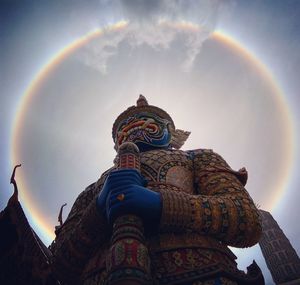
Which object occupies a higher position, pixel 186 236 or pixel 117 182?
pixel 117 182

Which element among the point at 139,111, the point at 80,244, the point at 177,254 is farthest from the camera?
the point at 139,111

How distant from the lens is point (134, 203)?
258 cm

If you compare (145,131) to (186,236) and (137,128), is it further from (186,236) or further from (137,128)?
(186,236)

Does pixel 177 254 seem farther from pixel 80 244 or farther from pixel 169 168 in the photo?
pixel 169 168

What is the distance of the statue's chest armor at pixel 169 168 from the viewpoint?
3812 mm

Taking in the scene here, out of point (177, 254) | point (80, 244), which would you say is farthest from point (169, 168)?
point (80, 244)

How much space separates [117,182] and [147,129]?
2.35 m

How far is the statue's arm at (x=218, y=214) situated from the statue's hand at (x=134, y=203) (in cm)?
10

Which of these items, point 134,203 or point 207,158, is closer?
point 134,203

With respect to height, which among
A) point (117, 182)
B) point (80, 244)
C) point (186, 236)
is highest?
point (117, 182)

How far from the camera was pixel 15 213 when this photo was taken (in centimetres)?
464

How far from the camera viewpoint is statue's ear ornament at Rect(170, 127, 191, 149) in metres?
5.75

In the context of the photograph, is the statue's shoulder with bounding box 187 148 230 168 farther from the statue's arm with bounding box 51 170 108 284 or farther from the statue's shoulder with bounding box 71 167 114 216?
the statue's arm with bounding box 51 170 108 284

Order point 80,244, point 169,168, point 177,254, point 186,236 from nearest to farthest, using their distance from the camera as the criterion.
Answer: point 177,254
point 186,236
point 80,244
point 169,168
